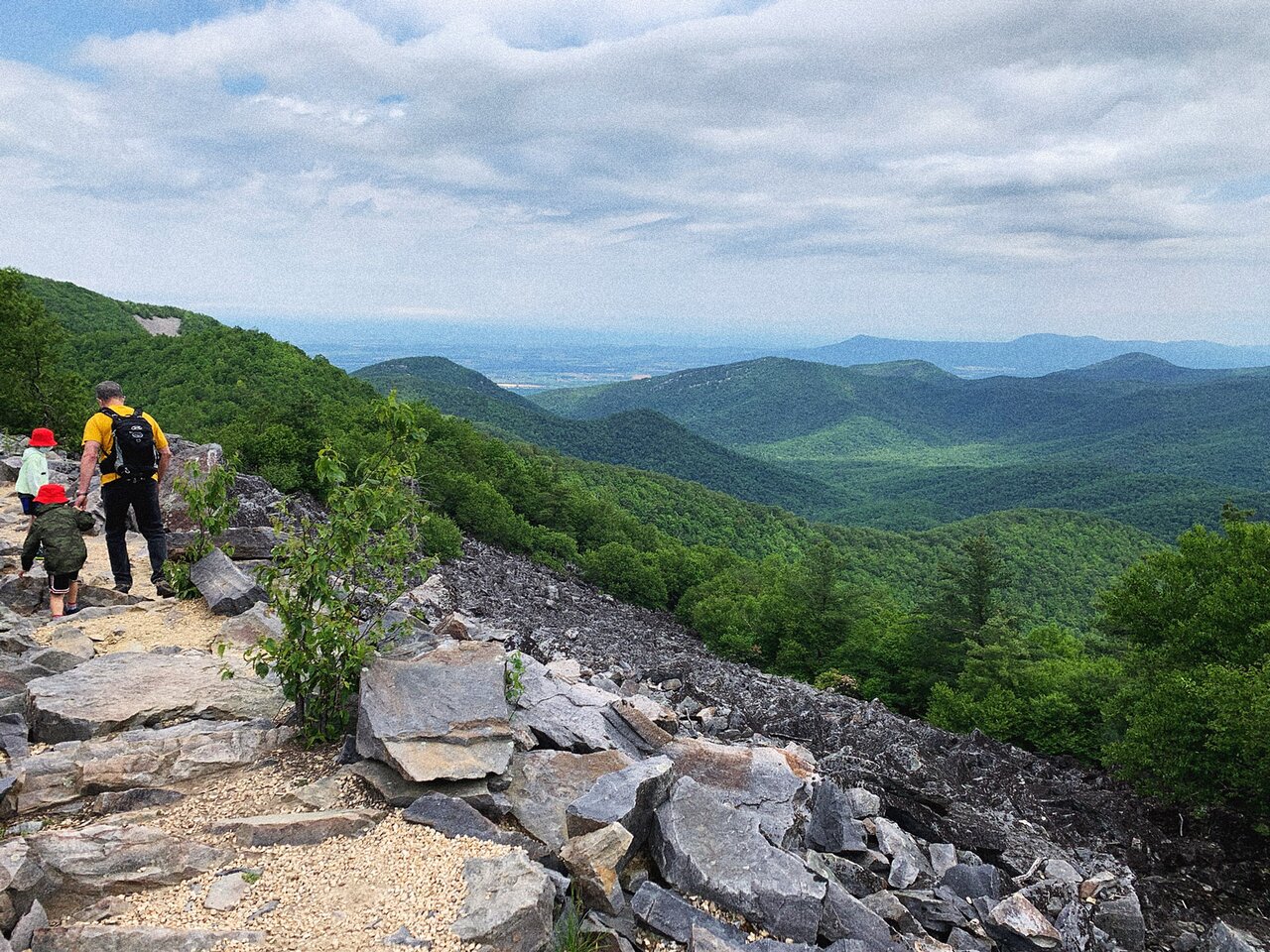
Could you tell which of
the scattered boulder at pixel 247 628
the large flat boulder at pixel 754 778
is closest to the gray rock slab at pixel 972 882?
the large flat boulder at pixel 754 778

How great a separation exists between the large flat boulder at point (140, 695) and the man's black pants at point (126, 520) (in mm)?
2954

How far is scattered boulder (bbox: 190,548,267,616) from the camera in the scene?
1062 centimetres

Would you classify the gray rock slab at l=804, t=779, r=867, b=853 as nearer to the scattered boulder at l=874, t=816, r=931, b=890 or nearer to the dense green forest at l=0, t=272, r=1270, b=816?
the scattered boulder at l=874, t=816, r=931, b=890

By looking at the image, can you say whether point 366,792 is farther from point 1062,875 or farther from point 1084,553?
point 1084,553

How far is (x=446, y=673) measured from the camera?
7766 mm

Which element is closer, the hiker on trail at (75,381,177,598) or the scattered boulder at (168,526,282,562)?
the hiker on trail at (75,381,177,598)

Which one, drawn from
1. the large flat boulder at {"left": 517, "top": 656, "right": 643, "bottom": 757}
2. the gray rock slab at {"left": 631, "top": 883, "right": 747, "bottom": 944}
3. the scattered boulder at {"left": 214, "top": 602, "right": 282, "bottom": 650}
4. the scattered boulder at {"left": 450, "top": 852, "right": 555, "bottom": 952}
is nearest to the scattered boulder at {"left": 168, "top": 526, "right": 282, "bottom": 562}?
the scattered boulder at {"left": 214, "top": 602, "right": 282, "bottom": 650}

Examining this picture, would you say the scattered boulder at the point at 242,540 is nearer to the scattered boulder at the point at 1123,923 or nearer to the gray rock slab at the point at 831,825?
the gray rock slab at the point at 831,825

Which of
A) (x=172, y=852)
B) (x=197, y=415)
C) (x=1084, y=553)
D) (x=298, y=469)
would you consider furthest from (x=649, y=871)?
(x=1084, y=553)

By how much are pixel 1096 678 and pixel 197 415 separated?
5241 centimetres

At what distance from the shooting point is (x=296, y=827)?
6.04 metres

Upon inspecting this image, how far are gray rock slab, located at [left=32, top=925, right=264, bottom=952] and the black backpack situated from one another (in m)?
7.45

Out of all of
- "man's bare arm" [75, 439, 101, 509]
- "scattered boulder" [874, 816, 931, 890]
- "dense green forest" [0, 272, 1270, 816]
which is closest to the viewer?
"scattered boulder" [874, 816, 931, 890]

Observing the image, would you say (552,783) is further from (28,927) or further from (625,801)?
(28,927)
